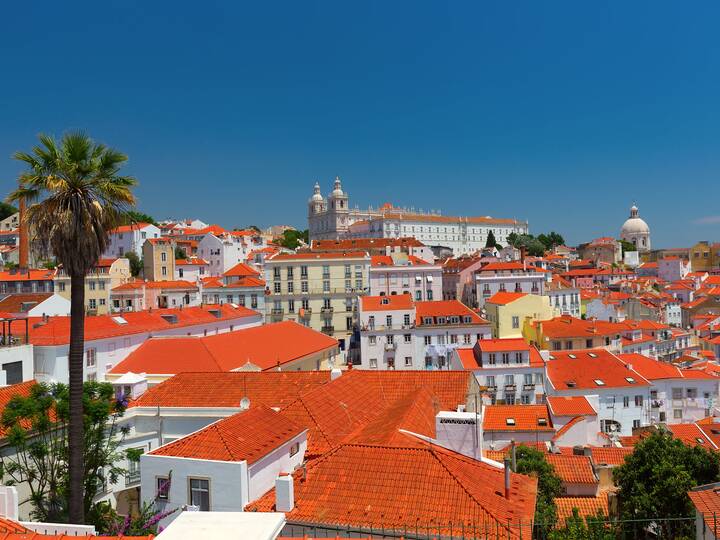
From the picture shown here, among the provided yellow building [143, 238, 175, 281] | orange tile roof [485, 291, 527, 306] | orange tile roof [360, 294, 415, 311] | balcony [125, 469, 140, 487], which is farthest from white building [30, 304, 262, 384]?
yellow building [143, 238, 175, 281]

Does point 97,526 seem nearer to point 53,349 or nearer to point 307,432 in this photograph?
point 307,432

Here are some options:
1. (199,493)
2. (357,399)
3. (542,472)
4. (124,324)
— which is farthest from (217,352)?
(199,493)

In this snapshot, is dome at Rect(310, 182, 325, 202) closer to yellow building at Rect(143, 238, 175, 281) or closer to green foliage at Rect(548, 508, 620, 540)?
yellow building at Rect(143, 238, 175, 281)

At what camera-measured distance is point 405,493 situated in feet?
35.7

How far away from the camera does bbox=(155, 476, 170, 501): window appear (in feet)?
41.8

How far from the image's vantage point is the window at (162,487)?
1273cm

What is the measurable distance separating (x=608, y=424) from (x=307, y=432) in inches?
Result: 1228

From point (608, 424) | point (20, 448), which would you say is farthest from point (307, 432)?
point (608, 424)

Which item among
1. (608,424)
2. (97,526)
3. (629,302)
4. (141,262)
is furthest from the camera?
(141,262)

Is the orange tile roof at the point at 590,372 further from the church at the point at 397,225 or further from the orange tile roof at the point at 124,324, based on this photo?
the church at the point at 397,225

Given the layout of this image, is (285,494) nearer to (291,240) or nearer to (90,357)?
(90,357)

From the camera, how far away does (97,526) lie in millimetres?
14570

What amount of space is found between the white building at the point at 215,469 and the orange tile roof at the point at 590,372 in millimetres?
32255

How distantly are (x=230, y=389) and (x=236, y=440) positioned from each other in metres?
8.71
